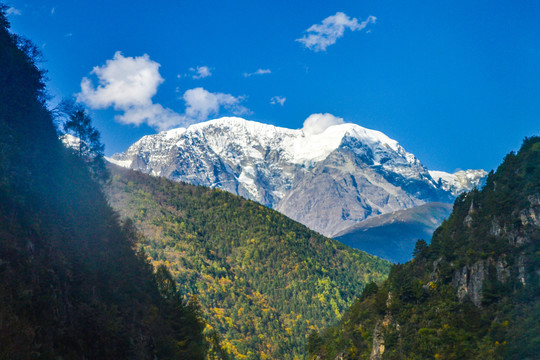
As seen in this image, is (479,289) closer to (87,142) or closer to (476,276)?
(476,276)

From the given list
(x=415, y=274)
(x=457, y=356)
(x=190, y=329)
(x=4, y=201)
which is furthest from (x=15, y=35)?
(x=415, y=274)

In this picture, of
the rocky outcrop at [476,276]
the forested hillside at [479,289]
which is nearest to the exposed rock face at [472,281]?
the rocky outcrop at [476,276]

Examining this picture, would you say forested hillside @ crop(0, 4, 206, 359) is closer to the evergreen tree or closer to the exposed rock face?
the evergreen tree

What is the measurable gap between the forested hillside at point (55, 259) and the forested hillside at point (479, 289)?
40180 mm

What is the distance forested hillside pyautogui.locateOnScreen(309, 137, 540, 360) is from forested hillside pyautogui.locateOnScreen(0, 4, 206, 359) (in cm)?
4018

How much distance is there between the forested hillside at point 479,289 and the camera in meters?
55.3

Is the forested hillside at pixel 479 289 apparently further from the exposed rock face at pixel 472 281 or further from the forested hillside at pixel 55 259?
the forested hillside at pixel 55 259

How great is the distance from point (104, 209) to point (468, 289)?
64.1m

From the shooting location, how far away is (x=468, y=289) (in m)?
68.8

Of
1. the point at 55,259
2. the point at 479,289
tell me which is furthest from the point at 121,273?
the point at 479,289

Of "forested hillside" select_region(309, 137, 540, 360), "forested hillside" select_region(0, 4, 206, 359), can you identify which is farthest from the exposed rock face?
"forested hillside" select_region(0, 4, 206, 359)

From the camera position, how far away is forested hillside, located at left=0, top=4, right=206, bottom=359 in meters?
33.2

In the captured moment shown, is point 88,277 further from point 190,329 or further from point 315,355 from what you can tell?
point 315,355

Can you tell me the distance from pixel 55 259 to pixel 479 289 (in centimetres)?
6146
